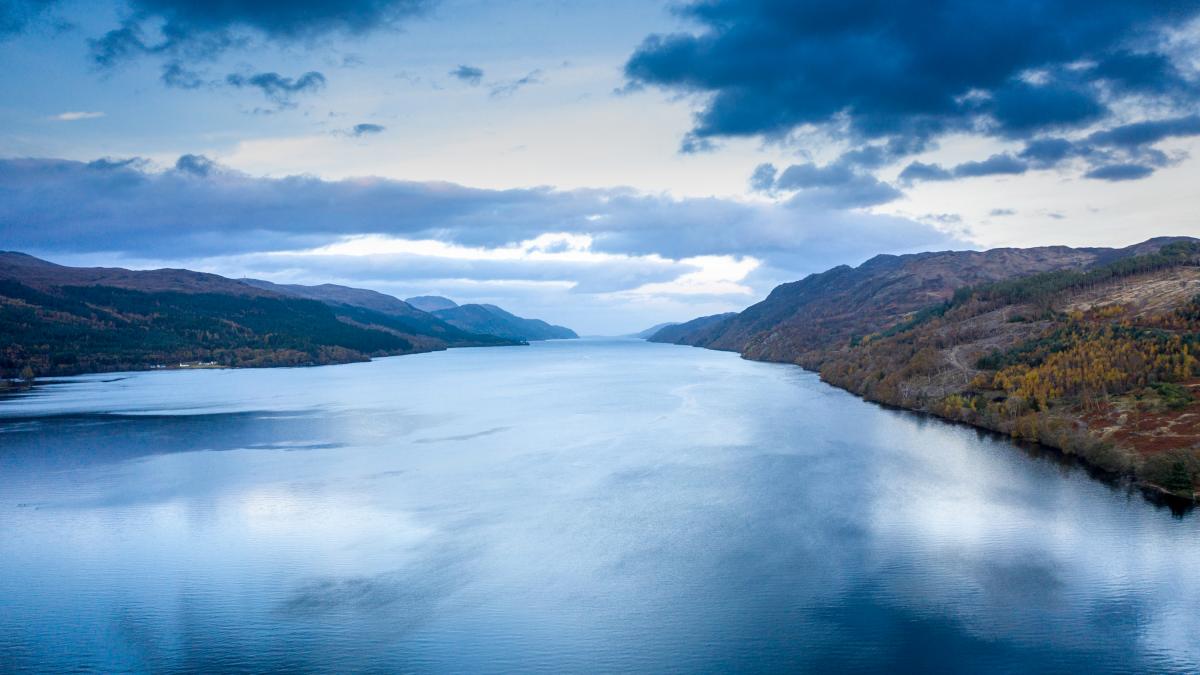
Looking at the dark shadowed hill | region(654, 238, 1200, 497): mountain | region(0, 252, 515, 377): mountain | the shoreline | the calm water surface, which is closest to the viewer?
the calm water surface

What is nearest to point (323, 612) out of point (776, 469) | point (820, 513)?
point (820, 513)

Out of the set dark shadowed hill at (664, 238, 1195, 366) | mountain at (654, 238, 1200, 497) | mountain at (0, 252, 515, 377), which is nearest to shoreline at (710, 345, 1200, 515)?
mountain at (654, 238, 1200, 497)

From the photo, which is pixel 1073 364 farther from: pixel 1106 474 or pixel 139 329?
pixel 139 329

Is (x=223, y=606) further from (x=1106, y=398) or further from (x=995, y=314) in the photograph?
(x=995, y=314)

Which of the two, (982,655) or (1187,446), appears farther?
(1187,446)

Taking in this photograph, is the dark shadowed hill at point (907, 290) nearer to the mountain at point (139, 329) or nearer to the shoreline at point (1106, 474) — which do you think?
the shoreline at point (1106, 474)

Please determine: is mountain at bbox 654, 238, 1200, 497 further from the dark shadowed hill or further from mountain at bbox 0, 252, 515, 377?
mountain at bbox 0, 252, 515, 377

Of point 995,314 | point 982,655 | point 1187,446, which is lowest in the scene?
point 982,655

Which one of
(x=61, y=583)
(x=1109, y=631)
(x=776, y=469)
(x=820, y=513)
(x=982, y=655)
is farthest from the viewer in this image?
(x=776, y=469)
